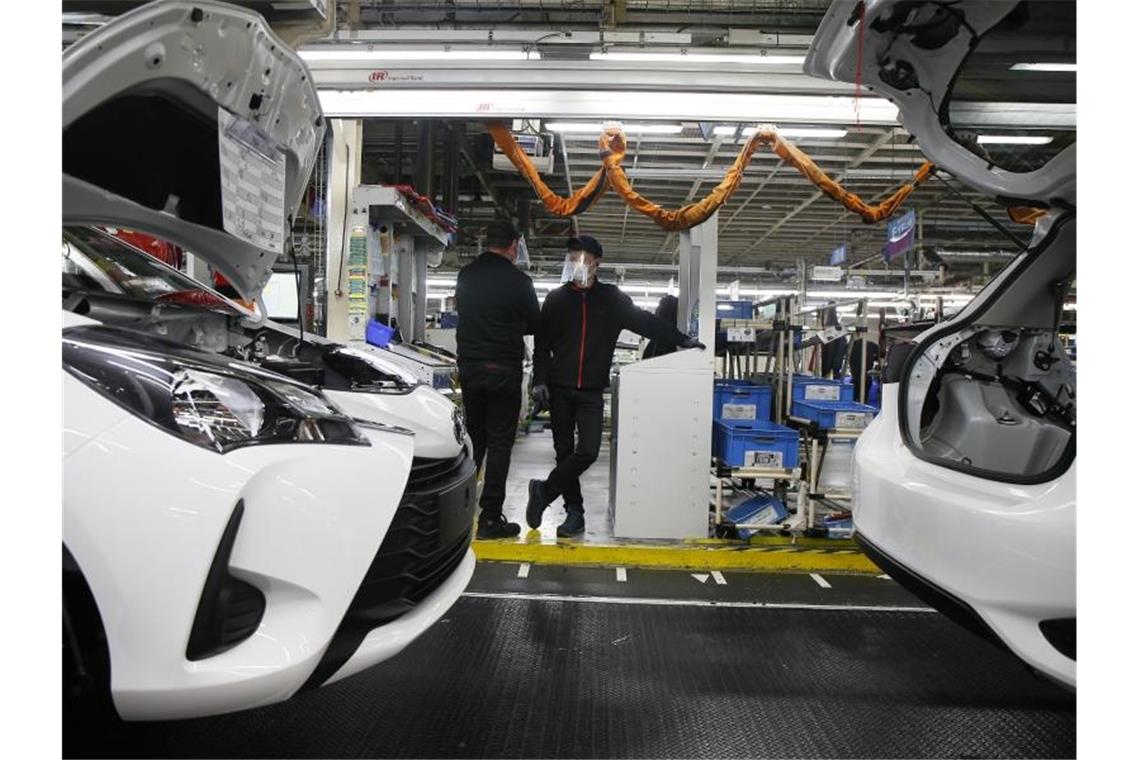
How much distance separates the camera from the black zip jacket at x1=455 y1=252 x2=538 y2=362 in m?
3.58

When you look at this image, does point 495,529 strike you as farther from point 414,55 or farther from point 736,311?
point 414,55

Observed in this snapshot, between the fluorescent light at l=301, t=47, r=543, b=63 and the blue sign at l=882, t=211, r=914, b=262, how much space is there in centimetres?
354

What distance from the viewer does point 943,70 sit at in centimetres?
214

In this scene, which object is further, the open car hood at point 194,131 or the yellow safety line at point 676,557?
the yellow safety line at point 676,557

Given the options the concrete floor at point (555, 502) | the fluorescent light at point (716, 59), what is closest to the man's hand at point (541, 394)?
the concrete floor at point (555, 502)

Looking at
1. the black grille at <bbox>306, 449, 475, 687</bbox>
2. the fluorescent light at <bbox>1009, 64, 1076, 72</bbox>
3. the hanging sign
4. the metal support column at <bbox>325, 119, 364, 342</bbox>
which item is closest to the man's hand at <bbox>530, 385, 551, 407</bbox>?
the metal support column at <bbox>325, 119, 364, 342</bbox>

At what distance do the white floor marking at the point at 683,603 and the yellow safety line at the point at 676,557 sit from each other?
1.66ft

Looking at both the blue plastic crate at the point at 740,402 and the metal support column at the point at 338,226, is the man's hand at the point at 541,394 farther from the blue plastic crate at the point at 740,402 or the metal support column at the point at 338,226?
the metal support column at the point at 338,226

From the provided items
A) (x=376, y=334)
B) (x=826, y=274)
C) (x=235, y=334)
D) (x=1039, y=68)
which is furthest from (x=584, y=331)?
(x=826, y=274)

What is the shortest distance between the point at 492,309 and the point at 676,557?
66.8 inches

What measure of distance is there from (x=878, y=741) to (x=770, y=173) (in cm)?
728

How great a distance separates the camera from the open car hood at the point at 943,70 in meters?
1.92

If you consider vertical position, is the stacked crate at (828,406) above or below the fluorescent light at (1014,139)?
below

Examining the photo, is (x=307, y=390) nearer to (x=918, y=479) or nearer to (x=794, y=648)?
(x=918, y=479)
